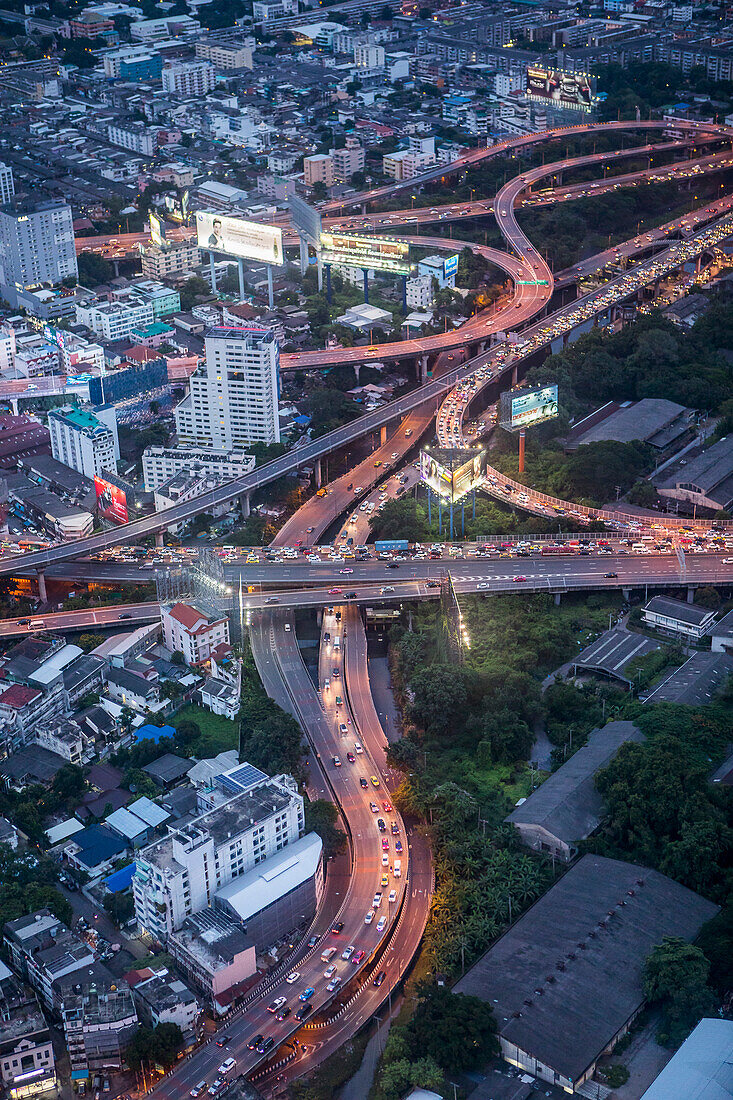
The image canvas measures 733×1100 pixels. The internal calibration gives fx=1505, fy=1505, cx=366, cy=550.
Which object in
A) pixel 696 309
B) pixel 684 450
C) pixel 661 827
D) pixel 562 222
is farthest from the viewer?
pixel 562 222

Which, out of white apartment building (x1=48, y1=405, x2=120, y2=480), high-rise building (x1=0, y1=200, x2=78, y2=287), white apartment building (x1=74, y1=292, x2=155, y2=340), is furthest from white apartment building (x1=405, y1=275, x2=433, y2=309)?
white apartment building (x1=48, y1=405, x2=120, y2=480)

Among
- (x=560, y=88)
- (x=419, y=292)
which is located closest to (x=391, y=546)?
(x=419, y=292)

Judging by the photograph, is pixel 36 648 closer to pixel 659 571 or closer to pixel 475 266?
pixel 659 571

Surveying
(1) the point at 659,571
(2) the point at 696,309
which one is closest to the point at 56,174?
(2) the point at 696,309

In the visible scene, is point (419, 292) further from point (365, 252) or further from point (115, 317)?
point (115, 317)

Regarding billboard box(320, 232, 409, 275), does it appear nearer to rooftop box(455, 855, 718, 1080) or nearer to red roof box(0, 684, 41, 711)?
red roof box(0, 684, 41, 711)
